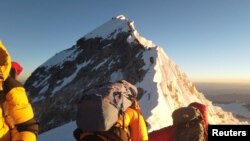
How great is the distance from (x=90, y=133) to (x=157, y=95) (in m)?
19.5

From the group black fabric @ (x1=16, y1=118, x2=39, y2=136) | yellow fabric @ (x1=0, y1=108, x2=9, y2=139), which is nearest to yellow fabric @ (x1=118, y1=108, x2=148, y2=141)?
black fabric @ (x1=16, y1=118, x2=39, y2=136)

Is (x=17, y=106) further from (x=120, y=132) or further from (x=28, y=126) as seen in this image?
(x=120, y=132)

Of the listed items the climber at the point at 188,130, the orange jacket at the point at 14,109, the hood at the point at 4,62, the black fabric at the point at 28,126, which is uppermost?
the hood at the point at 4,62

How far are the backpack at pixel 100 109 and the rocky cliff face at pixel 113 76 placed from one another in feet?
49.2

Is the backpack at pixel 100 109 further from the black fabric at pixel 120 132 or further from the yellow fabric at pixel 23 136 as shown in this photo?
the yellow fabric at pixel 23 136

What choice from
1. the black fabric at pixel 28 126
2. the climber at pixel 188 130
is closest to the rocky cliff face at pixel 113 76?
the climber at pixel 188 130

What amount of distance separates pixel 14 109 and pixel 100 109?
98 centimetres

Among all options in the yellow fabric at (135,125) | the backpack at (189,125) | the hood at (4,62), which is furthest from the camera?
the backpack at (189,125)

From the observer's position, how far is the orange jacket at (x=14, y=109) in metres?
4.39

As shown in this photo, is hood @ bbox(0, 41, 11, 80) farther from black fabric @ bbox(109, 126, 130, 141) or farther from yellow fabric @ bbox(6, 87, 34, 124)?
black fabric @ bbox(109, 126, 130, 141)

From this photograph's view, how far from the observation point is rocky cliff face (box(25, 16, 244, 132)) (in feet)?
Result: 83.0

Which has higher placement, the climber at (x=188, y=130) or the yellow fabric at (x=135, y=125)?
the yellow fabric at (x=135, y=125)

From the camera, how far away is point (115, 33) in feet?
146

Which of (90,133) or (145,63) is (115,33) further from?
(90,133)
